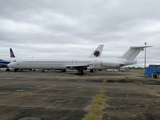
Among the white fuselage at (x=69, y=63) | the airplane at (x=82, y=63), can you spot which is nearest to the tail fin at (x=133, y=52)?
the airplane at (x=82, y=63)

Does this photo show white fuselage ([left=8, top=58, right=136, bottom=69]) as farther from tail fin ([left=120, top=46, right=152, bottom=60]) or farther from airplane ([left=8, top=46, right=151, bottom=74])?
tail fin ([left=120, top=46, right=152, bottom=60])

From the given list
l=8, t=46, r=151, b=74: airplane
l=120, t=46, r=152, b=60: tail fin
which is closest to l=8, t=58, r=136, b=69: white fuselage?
l=8, t=46, r=151, b=74: airplane

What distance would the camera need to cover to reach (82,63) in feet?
162

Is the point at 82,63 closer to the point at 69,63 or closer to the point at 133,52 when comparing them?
the point at 69,63

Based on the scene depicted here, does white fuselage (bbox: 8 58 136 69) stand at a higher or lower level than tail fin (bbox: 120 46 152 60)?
lower

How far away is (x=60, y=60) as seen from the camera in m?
50.2

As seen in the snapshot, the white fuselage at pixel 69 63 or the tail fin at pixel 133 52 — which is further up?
the tail fin at pixel 133 52

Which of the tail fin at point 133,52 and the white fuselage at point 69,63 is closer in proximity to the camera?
the tail fin at point 133,52

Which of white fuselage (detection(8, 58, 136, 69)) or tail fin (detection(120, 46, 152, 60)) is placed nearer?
tail fin (detection(120, 46, 152, 60))

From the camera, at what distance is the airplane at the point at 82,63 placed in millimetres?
43531

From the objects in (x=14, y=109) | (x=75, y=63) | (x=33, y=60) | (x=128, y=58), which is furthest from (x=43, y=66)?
(x=14, y=109)

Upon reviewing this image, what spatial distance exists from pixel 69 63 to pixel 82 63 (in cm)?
320

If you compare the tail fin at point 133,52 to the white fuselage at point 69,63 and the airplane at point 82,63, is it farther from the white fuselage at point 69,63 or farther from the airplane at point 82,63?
the white fuselage at point 69,63

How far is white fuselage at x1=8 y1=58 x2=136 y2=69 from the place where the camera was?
4425 centimetres
